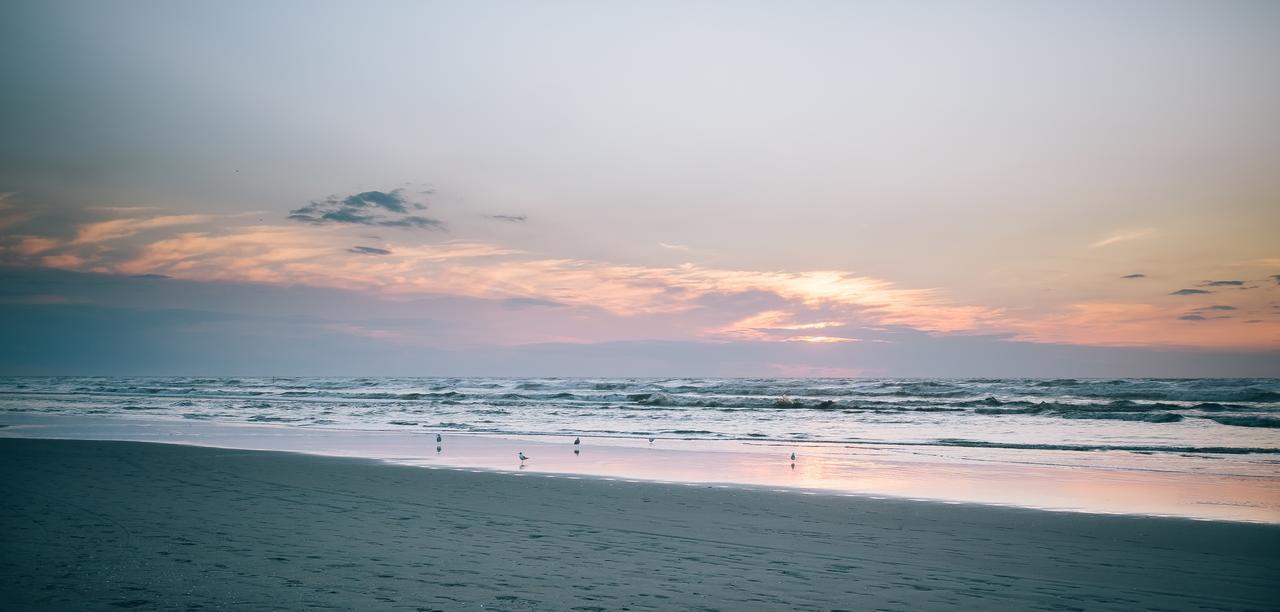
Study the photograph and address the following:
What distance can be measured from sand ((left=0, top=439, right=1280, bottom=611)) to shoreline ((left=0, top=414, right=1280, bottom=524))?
1305 millimetres

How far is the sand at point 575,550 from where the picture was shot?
6055 millimetres

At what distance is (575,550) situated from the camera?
790cm

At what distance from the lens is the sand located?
19.9 ft

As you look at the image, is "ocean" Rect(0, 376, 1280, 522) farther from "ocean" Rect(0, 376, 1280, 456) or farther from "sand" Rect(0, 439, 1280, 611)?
"sand" Rect(0, 439, 1280, 611)

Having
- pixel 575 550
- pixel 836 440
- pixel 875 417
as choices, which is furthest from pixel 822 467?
pixel 875 417

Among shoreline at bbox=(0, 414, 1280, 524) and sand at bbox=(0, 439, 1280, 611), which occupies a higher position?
A: sand at bbox=(0, 439, 1280, 611)

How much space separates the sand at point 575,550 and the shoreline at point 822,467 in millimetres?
1305

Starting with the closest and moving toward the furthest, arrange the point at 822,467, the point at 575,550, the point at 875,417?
the point at 575,550, the point at 822,467, the point at 875,417

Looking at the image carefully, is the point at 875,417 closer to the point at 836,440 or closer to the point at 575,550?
the point at 836,440

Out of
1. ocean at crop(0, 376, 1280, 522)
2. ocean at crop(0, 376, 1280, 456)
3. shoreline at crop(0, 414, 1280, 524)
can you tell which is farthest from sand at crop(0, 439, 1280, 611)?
ocean at crop(0, 376, 1280, 456)

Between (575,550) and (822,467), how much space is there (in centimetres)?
1013

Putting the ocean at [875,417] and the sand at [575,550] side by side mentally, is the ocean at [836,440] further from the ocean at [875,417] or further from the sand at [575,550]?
the sand at [575,550]

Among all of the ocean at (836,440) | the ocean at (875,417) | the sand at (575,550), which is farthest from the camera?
the ocean at (875,417)

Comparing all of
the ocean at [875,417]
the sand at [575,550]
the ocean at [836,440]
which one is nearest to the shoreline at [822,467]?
the ocean at [836,440]
